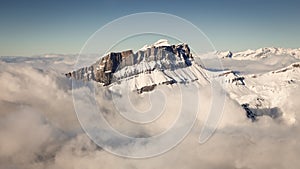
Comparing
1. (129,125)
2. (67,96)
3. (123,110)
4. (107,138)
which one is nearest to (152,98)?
(129,125)

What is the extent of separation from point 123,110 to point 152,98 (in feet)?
60.7

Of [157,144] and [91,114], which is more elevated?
[91,114]

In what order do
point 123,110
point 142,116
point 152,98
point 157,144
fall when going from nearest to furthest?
point 123,110 < point 142,116 < point 157,144 < point 152,98

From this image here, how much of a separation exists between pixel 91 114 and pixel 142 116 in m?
10.4

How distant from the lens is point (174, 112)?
62000 mm

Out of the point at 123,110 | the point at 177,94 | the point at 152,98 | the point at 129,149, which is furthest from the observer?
the point at 129,149

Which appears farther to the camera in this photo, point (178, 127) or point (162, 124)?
point (162, 124)

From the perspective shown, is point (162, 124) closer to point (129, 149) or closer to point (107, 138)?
point (107, 138)

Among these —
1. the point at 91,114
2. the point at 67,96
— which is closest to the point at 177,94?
the point at 91,114

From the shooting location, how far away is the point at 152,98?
7156 centimetres

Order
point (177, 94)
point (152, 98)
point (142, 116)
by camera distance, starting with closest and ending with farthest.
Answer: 1. point (142, 116)
2. point (152, 98)
3. point (177, 94)

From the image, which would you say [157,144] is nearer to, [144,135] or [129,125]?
[129,125]

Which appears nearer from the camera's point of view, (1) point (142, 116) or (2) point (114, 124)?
(1) point (142, 116)

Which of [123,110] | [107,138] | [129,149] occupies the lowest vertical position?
[129,149]
